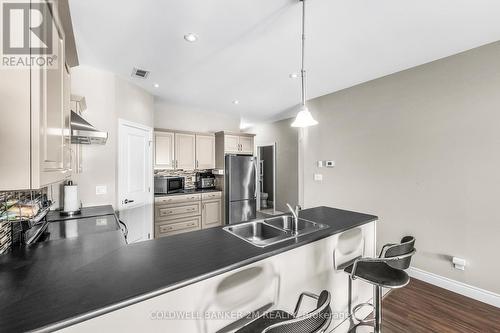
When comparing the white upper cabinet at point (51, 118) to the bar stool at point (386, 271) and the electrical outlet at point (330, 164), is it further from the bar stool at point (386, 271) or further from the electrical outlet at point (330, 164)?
the electrical outlet at point (330, 164)

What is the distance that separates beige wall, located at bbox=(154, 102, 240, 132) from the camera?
4.28 metres

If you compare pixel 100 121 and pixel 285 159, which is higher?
pixel 100 121

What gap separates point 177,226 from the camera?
12.9 feet

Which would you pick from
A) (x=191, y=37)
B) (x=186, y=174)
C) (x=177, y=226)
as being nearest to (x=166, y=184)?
(x=186, y=174)

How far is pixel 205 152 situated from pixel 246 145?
1.02 metres

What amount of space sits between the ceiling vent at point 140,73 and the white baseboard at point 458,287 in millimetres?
4396

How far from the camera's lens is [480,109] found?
7.41 ft

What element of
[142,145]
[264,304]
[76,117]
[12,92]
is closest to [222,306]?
[264,304]

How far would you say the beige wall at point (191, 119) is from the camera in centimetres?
428

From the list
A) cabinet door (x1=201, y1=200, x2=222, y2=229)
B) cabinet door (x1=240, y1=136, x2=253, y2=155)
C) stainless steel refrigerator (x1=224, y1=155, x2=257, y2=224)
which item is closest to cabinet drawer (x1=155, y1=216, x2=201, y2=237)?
cabinet door (x1=201, y1=200, x2=222, y2=229)

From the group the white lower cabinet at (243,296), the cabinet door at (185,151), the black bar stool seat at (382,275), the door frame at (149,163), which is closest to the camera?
the white lower cabinet at (243,296)

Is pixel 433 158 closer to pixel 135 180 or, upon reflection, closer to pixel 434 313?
pixel 434 313

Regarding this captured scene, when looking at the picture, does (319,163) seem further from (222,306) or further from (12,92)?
(12,92)

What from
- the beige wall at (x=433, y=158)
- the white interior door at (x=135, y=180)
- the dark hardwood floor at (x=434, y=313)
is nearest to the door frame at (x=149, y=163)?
the white interior door at (x=135, y=180)
